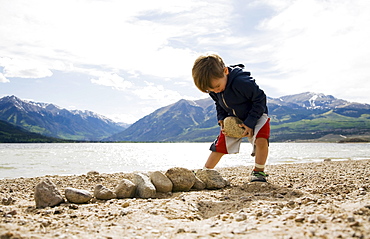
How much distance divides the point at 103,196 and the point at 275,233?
3.45 meters

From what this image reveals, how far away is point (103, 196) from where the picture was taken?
5.05m

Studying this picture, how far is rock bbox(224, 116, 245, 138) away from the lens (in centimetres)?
592

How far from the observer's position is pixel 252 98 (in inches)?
219

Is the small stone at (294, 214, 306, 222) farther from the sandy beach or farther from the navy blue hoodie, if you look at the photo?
the navy blue hoodie

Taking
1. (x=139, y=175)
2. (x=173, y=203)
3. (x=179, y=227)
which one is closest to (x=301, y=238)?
(x=179, y=227)

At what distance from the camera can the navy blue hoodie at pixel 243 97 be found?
5398 millimetres

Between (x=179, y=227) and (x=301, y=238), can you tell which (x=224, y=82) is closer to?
(x=179, y=227)

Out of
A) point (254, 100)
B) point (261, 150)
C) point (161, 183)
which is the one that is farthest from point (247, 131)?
point (161, 183)

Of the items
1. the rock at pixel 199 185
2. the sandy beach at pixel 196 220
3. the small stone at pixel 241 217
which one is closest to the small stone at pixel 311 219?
the sandy beach at pixel 196 220

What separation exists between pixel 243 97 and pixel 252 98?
169mm

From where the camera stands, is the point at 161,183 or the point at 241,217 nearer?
the point at 241,217

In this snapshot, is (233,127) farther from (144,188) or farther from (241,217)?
(241,217)

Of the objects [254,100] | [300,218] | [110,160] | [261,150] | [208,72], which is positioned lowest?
[110,160]

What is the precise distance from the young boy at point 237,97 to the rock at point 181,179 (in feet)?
3.03
